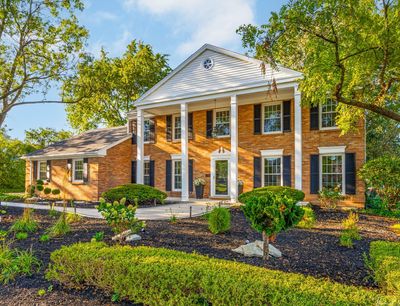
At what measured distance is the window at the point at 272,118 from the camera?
51.7 ft

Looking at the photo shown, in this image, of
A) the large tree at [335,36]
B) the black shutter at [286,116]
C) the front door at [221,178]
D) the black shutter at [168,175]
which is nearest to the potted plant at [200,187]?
Answer: the front door at [221,178]

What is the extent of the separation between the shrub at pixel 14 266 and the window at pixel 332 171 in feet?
41.5

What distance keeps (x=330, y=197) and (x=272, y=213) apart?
31.9 feet

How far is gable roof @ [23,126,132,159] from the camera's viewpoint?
1783 cm

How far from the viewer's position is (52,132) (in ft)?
107

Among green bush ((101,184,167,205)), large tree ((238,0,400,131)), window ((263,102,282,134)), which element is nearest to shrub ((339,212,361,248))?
large tree ((238,0,400,131))

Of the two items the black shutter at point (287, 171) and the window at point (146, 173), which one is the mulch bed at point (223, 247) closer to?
the black shutter at point (287, 171)

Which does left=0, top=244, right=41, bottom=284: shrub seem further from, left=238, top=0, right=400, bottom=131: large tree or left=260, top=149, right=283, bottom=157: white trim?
left=260, top=149, right=283, bottom=157: white trim

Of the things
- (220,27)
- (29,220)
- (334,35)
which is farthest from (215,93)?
(29,220)

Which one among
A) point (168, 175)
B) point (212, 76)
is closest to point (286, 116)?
point (212, 76)

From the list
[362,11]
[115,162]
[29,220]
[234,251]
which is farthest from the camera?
[115,162]

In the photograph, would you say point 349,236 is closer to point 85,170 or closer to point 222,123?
point 222,123

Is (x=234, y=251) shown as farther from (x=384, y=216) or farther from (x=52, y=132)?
(x=52, y=132)

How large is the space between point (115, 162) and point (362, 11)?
14642 millimetres
